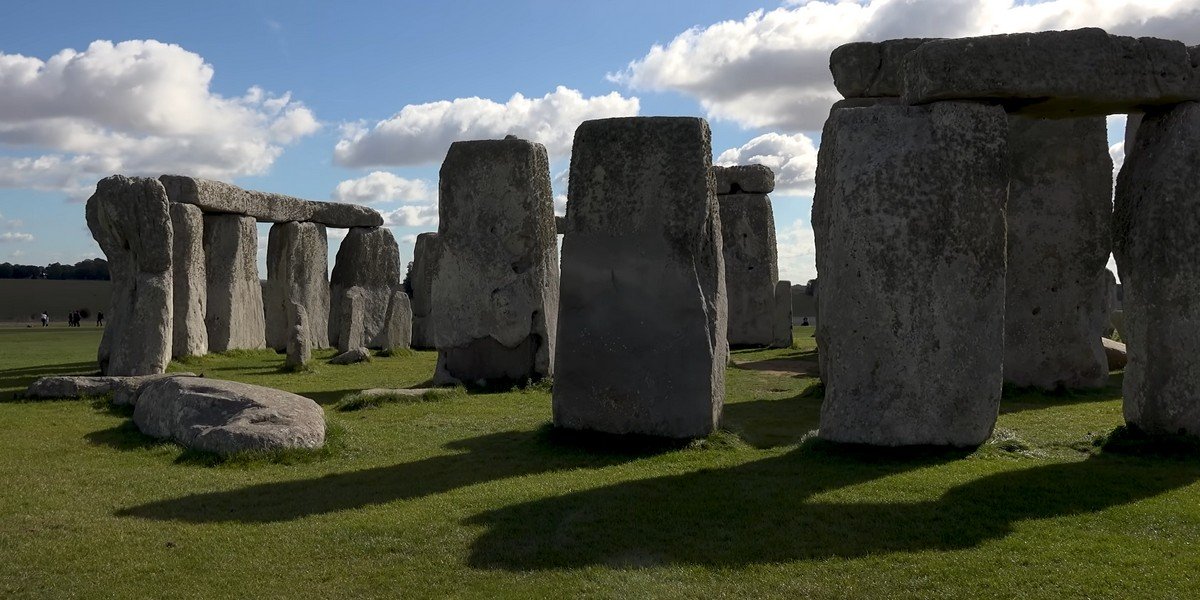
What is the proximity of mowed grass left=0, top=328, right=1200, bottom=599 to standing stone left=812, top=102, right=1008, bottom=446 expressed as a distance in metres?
0.38

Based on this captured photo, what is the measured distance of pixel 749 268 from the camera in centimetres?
2158

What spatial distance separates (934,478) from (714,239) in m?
2.63

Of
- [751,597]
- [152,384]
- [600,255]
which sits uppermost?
[600,255]

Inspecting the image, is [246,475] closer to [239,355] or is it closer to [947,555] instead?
[947,555]

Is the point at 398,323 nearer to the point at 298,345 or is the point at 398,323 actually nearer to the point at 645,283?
the point at 298,345

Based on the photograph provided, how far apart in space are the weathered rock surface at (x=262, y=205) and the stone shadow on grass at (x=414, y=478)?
10.7m

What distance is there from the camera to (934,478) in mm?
7426

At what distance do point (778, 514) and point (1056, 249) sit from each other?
7.55 meters

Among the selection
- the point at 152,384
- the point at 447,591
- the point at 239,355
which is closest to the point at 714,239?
the point at 447,591

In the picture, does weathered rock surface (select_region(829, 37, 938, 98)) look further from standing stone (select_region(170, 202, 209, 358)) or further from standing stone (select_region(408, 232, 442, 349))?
standing stone (select_region(408, 232, 442, 349))

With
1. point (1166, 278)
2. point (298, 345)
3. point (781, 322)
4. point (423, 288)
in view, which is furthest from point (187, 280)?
→ point (1166, 278)

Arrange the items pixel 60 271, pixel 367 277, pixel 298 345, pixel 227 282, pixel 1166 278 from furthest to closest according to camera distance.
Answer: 1. pixel 60 271
2. pixel 367 277
3. pixel 227 282
4. pixel 298 345
5. pixel 1166 278

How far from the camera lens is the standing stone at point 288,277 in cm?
2250

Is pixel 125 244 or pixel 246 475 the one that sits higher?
pixel 125 244
